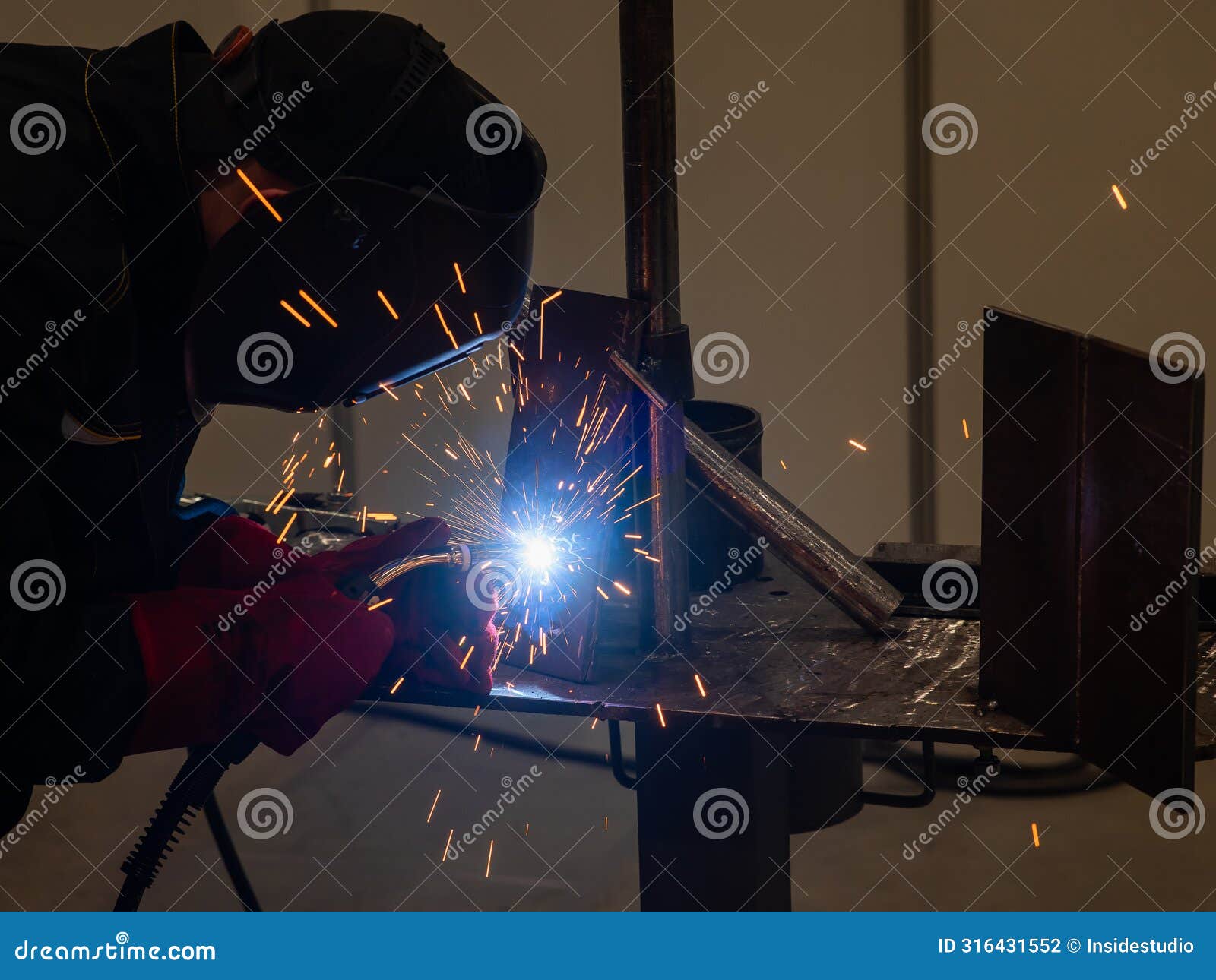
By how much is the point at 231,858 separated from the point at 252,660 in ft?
4.15

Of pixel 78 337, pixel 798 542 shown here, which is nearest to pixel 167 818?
pixel 78 337

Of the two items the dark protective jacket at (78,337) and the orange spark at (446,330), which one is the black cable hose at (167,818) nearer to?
the dark protective jacket at (78,337)

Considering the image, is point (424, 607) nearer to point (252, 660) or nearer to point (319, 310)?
point (252, 660)

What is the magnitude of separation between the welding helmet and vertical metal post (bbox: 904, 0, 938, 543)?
2575mm

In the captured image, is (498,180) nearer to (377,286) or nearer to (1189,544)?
(377,286)

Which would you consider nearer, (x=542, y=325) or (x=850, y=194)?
(x=542, y=325)

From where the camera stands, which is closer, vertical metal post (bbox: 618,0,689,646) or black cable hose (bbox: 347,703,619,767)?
vertical metal post (bbox: 618,0,689,646)

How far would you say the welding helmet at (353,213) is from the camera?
172 cm

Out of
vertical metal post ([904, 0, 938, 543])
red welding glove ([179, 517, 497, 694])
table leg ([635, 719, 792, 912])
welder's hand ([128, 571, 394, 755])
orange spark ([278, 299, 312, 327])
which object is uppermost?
vertical metal post ([904, 0, 938, 543])

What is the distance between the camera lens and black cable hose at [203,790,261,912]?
290cm

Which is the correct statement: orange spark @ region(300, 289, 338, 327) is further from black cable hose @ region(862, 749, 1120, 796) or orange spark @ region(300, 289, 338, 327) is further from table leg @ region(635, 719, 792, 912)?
black cable hose @ region(862, 749, 1120, 796)

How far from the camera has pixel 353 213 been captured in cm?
172

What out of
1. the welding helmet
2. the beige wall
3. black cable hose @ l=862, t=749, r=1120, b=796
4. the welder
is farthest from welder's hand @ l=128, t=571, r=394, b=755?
the beige wall

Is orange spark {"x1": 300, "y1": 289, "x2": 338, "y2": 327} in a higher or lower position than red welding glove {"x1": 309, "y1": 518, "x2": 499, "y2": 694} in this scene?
higher
